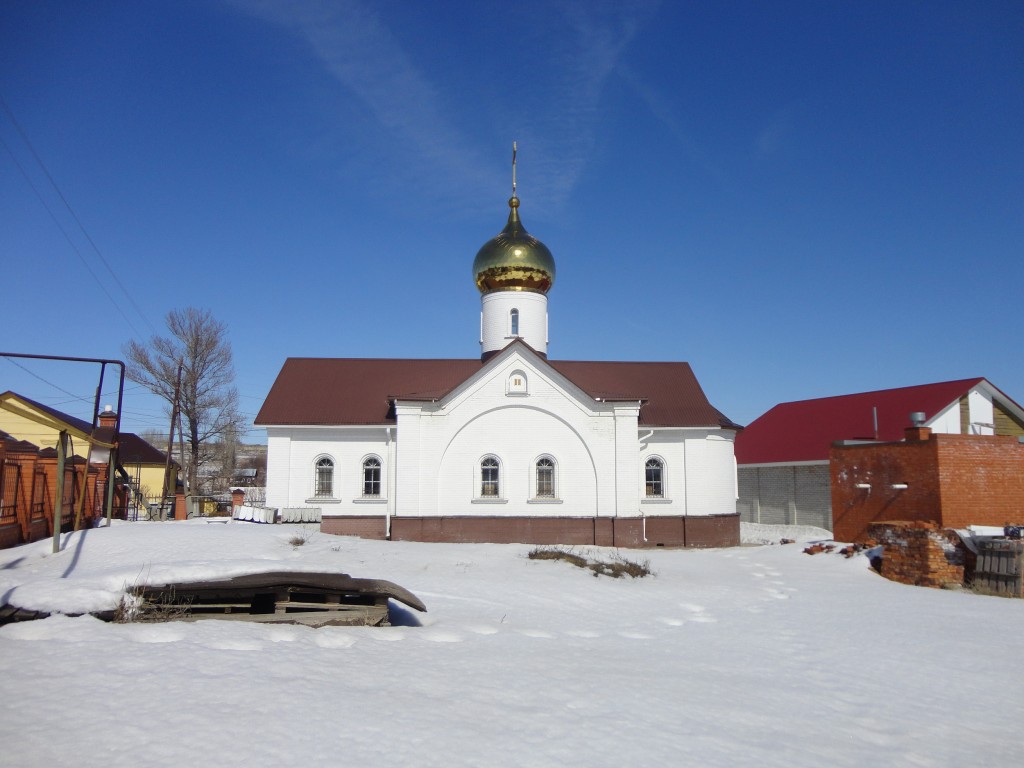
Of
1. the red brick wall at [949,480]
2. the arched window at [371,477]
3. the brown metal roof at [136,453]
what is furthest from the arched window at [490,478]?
the brown metal roof at [136,453]

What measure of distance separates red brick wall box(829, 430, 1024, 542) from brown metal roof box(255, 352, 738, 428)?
533 centimetres

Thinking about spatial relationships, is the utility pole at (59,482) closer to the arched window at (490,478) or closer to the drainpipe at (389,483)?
the drainpipe at (389,483)

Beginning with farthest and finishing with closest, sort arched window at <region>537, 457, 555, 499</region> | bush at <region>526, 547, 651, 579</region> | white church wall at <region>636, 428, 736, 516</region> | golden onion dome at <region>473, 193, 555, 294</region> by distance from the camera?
golden onion dome at <region>473, 193, 555, 294</region>, white church wall at <region>636, 428, 736, 516</region>, arched window at <region>537, 457, 555, 499</region>, bush at <region>526, 547, 651, 579</region>

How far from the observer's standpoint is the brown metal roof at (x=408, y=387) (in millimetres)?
24219

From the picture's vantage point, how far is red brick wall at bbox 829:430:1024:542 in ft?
61.7

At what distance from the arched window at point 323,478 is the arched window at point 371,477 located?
1.02 metres

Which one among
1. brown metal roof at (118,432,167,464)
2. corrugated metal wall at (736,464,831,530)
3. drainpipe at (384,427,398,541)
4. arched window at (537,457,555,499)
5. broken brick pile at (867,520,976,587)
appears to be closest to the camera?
broken brick pile at (867,520,976,587)

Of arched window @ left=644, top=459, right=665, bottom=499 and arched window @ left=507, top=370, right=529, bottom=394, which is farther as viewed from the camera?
→ arched window @ left=644, top=459, right=665, bottom=499

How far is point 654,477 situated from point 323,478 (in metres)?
10.6

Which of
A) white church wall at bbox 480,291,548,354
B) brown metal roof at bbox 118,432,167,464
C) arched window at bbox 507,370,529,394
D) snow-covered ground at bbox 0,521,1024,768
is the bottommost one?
snow-covered ground at bbox 0,521,1024,768

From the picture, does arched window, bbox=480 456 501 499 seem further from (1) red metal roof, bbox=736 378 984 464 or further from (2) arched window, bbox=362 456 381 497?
(1) red metal roof, bbox=736 378 984 464

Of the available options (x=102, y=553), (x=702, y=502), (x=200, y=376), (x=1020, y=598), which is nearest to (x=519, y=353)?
(x=702, y=502)

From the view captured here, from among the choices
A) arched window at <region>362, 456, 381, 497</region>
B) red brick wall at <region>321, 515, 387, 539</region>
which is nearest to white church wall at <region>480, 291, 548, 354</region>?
arched window at <region>362, 456, 381, 497</region>

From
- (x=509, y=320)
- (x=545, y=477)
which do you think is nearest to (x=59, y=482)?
(x=545, y=477)
